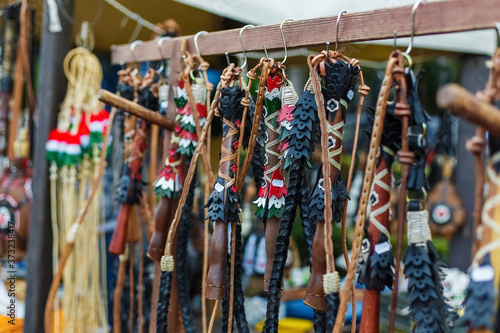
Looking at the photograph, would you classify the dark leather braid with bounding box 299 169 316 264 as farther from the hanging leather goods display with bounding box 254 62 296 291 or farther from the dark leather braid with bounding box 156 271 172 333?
the dark leather braid with bounding box 156 271 172 333

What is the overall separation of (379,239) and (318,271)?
129 millimetres

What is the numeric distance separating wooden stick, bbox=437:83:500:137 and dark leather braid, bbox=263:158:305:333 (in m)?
0.33

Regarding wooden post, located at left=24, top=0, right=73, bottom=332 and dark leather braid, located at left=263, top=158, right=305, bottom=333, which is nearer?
dark leather braid, located at left=263, top=158, right=305, bottom=333

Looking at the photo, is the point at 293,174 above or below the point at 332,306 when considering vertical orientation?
above

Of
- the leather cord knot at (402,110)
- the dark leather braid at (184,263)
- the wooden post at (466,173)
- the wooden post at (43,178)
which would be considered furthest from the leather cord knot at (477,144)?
the wooden post at (466,173)

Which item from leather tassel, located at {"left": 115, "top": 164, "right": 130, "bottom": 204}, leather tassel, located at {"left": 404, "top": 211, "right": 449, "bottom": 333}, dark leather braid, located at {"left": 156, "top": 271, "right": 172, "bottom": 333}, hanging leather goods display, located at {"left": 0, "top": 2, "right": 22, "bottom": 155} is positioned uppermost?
hanging leather goods display, located at {"left": 0, "top": 2, "right": 22, "bottom": 155}

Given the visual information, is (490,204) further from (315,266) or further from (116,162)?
(116,162)

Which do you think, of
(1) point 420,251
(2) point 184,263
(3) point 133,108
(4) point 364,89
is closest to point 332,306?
(1) point 420,251

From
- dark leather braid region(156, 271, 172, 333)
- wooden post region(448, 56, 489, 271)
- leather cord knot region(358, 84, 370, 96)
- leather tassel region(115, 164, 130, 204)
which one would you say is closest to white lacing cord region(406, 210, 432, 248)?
leather cord knot region(358, 84, 370, 96)

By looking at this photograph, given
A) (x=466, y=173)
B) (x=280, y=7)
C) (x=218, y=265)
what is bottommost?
(x=218, y=265)

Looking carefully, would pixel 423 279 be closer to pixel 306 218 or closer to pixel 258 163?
pixel 306 218

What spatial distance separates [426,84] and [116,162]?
6.66ft

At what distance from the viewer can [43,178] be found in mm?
1607

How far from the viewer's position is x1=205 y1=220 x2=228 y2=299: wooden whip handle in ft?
3.00
